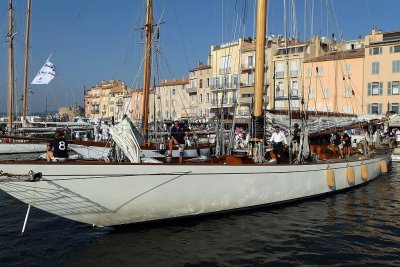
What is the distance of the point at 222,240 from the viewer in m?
9.16

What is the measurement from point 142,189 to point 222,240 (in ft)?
7.11

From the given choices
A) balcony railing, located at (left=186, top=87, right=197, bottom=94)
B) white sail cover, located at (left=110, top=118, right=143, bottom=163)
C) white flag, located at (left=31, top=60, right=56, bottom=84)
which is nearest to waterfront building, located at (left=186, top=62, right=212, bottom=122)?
balcony railing, located at (left=186, top=87, right=197, bottom=94)

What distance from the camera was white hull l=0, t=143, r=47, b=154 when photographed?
99.1ft

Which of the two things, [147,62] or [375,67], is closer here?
[147,62]

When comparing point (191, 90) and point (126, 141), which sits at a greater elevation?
point (191, 90)

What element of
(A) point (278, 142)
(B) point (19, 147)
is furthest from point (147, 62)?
(B) point (19, 147)

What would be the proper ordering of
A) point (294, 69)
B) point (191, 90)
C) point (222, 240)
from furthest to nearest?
point (191, 90), point (294, 69), point (222, 240)

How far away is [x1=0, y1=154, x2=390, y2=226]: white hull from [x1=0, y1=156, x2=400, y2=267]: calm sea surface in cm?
46

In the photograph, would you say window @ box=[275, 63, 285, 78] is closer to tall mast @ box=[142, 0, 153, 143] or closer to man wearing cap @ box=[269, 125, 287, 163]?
tall mast @ box=[142, 0, 153, 143]

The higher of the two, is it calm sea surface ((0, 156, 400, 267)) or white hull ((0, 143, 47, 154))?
white hull ((0, 143, 47, 154))

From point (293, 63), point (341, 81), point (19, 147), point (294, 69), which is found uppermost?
point (293, 63)

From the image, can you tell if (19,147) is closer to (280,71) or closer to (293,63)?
(293,63)

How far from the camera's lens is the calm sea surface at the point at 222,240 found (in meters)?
8.05

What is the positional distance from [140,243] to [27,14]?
2944cm
